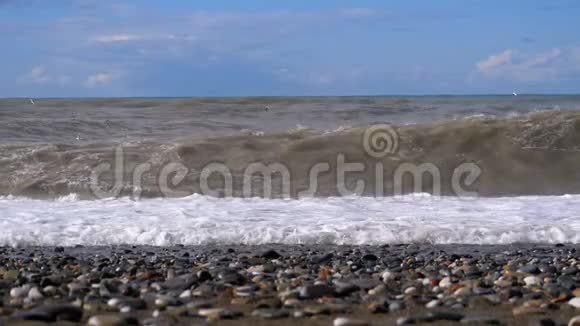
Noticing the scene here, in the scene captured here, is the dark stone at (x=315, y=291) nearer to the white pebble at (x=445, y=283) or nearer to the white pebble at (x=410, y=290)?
the white pebble at (x=410, y=290)

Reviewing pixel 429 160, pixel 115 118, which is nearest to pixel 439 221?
pixel 429 160

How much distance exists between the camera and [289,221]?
9.56 meters

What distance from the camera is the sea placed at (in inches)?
354

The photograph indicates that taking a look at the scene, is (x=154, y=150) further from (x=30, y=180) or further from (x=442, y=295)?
(x=442, y=295)

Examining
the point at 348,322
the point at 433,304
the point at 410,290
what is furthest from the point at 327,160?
the point at 348,322

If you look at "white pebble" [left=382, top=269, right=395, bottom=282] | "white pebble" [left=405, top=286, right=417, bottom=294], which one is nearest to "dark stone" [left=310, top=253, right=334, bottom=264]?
"white pebble" [left=382, top=269, right=395, bottom=282]

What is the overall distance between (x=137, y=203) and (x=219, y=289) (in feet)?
20.3

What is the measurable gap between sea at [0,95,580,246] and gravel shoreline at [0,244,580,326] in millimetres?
973

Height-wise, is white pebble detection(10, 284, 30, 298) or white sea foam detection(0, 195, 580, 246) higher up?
white pebble detection(10, 284, 30, 298)

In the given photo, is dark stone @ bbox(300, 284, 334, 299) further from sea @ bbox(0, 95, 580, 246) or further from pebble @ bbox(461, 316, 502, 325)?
sea @ bbox(0, 95, 580, 246)

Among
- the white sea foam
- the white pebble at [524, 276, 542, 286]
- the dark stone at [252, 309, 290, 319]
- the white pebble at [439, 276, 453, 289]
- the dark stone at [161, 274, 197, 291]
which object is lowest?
the white sea foam

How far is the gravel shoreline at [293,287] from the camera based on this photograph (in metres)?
4.54

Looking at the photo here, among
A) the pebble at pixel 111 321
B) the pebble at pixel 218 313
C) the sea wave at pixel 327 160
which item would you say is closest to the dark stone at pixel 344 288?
the pebble at pixel 218 313

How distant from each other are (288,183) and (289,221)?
162 inches
